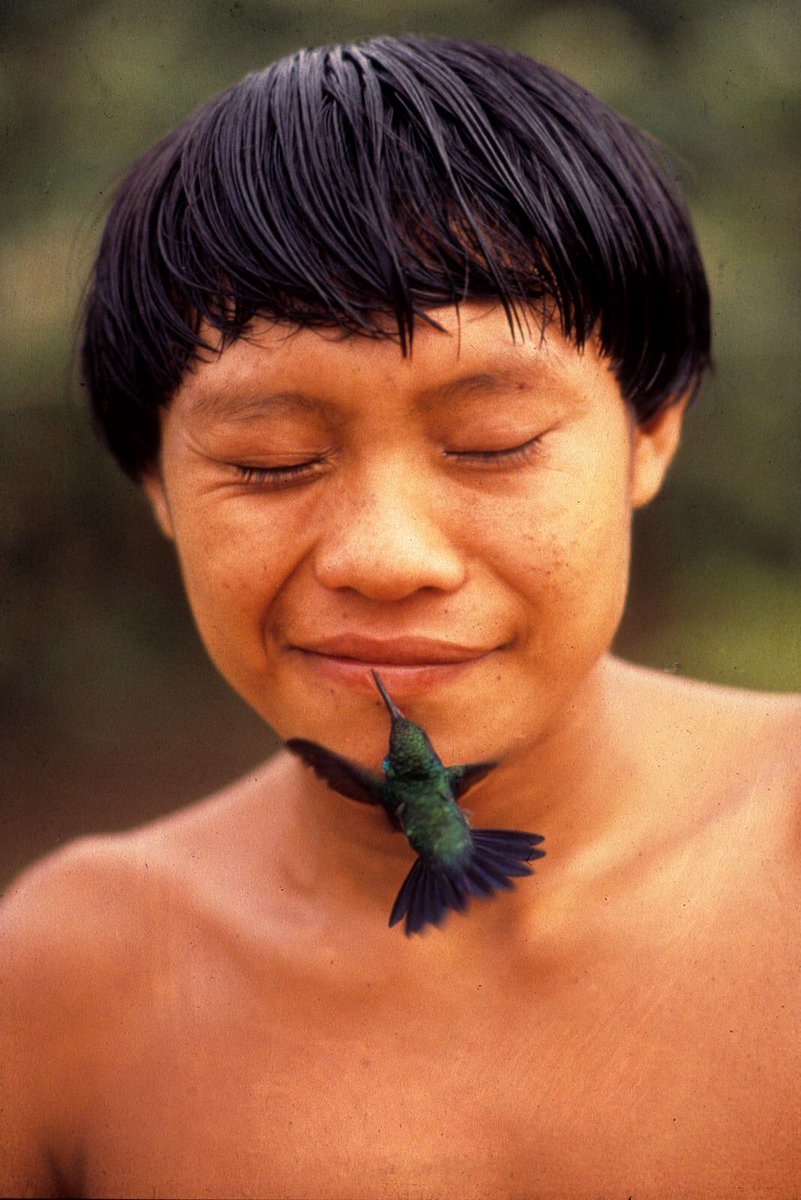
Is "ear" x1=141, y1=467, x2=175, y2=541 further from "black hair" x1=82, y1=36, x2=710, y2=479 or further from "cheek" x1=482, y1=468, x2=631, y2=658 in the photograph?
"cheek" x1=482, y1=468, x2=631, y2=658

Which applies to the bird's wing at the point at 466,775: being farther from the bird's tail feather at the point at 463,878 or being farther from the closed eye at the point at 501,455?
the closed eye at the point at 501,455

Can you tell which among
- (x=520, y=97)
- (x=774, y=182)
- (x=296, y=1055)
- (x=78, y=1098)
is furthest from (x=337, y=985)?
(x=774, y=182)

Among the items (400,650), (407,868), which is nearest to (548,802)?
(407,868)

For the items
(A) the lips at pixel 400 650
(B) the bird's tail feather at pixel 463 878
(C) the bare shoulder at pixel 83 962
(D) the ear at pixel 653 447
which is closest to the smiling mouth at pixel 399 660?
(A) the lips at pixel 400 650

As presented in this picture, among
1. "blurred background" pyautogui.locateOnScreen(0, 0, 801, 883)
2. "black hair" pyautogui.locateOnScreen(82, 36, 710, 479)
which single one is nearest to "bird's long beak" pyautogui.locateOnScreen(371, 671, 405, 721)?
"black hair" pyautogui.locateOnScreen(82, 36, 710, 479)

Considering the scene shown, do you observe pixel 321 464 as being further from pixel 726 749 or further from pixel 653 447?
pixel 726 749

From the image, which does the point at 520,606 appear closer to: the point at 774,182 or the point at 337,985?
the point at 337,985
